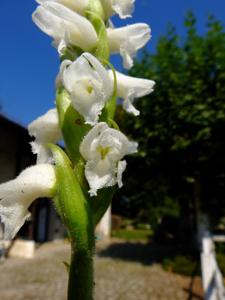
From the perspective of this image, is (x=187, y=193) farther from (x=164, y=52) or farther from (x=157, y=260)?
(x=164, y=52)

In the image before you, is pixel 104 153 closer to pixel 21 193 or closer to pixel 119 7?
pixel 21 193

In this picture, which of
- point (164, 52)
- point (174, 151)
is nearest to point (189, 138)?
point (174, 151)

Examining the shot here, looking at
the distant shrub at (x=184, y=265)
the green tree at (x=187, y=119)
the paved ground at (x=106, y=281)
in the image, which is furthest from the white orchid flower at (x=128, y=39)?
the distant shrub at (x=184, y=265)

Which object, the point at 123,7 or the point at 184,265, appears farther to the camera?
the point at 184,265

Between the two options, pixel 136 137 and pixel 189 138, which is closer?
pixel 189 138

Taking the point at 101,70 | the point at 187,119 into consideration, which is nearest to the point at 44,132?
the point at 101,70

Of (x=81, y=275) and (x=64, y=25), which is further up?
(x=64, y=25)

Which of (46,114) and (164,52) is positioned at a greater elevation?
(164,52)
